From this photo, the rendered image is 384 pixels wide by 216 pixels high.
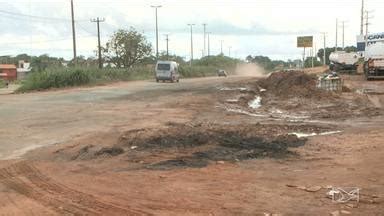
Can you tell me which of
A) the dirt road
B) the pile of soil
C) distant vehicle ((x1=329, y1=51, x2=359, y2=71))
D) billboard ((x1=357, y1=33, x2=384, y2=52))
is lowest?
the dirt road

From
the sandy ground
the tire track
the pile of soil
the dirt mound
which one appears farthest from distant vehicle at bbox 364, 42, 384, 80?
the tire track

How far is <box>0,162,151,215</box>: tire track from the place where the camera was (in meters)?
8.05

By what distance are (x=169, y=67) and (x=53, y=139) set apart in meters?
45.6

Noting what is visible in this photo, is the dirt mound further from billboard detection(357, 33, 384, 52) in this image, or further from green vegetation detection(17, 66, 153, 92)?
billboard detection(357, 33, 384, 52)

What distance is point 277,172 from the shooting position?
1092 cm

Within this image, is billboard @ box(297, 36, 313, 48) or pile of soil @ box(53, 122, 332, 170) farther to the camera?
billboard @ box(297, 36, 313, 48)

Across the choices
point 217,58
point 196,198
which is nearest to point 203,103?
point 196,198

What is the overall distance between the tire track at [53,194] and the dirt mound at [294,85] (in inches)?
860

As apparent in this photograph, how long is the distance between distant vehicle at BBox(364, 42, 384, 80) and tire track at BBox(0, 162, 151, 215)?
114 feet

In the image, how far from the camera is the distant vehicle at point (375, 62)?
42.2 metres

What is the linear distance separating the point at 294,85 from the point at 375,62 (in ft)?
29.2

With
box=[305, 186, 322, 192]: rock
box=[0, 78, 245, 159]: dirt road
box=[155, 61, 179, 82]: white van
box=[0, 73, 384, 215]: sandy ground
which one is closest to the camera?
box=[0, 73, 384, 215]: sandy ground

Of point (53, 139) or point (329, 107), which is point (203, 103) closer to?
point (329, 107)

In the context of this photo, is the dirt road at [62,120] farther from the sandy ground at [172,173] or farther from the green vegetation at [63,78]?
the green vegetation at [63,78]
